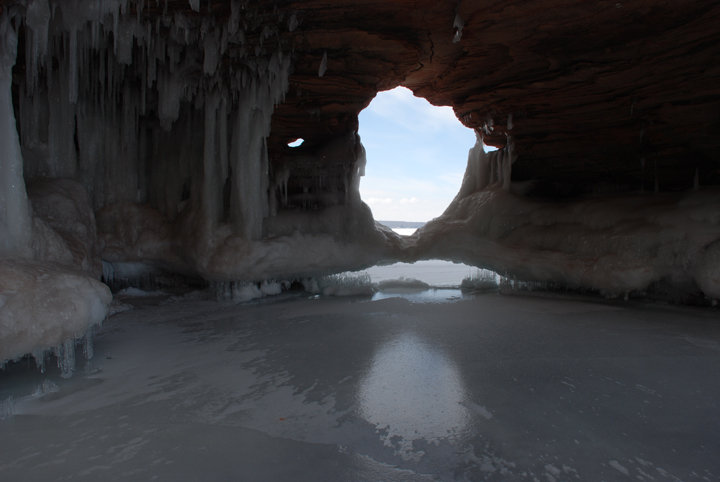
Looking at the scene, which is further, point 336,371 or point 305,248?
point 305,248

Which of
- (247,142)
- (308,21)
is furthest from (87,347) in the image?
(308,21)

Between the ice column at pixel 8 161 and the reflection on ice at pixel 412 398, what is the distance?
352 centimetres

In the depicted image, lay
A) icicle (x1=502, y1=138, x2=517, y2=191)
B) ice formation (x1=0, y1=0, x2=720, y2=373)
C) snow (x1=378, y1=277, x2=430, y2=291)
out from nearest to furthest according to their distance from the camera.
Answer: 1. ice formation (x1=0, y1=0, x2=720, y2=373)
2. snow (x1=378, y1=277, x2=430, y2=291)
3. icicle (x1=502, y1=138, x2=517, y2=191)

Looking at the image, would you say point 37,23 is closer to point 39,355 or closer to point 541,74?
point 39,355

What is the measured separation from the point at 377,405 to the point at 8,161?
13.1ft

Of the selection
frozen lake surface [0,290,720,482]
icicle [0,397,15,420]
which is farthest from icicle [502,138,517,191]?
icicle [0,397,15,420]

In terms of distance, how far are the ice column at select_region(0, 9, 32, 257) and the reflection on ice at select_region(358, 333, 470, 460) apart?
352 centimetres

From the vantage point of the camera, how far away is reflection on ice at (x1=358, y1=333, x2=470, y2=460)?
232 cm

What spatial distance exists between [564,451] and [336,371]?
5.68ft

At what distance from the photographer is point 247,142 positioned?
6.70 meters

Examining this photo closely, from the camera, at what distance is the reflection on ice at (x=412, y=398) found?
232 cm

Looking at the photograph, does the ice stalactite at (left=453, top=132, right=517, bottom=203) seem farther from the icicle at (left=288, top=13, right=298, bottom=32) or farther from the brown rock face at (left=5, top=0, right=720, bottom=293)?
the icicle at (left=288, top=13, right=298, bottom=32)

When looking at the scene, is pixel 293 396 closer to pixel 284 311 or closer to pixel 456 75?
pixel 284 311

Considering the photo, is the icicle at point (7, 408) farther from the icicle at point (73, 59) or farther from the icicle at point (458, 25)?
the icicle at point (458, 25)
